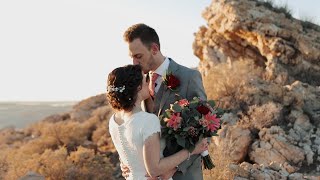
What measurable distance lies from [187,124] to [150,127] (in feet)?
1.19

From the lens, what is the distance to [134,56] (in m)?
3.47

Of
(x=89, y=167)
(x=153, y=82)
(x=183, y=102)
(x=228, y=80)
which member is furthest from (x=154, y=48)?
(x=228, y=80)

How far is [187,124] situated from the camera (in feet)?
10.3

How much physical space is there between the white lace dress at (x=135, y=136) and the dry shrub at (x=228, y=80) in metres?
7.78

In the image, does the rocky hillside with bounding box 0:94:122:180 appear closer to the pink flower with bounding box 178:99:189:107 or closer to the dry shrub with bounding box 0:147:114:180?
the dry shrub with bounding box 0:147:114:180

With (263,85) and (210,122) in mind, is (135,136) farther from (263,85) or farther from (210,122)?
(263,85)

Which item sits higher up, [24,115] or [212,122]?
[212,122]

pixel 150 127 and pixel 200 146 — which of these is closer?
pixel 150 127

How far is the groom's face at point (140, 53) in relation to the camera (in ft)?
11.3

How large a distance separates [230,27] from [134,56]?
33.4 feet

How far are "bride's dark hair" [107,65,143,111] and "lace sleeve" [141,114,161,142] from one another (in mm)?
168

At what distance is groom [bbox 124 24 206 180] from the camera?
3412 mm

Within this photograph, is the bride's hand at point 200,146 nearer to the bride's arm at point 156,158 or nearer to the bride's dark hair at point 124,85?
the bride's arm at point 156,158

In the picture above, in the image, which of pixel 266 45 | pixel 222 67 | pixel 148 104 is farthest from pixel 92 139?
pixel 148 104
